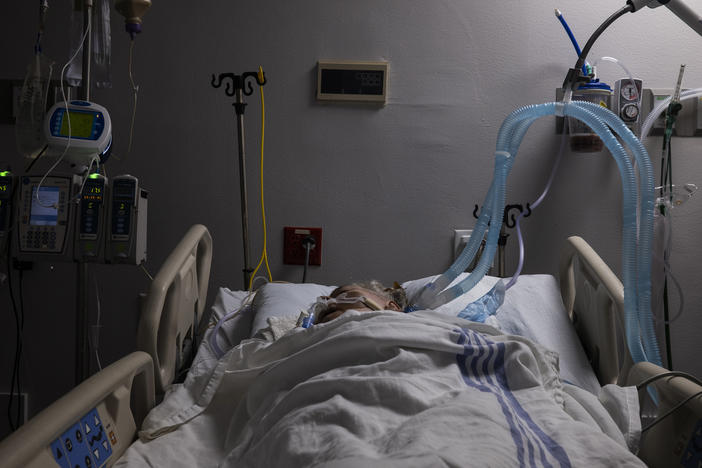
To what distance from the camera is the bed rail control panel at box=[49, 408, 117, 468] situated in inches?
38.4

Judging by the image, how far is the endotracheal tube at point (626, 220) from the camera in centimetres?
144

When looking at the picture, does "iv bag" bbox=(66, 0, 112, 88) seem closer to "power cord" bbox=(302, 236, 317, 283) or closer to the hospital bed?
the hospital bed

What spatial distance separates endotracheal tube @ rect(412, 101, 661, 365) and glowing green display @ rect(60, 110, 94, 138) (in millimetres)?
1149

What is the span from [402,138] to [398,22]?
1.45 ft

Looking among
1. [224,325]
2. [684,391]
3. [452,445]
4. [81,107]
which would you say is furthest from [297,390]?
[81,107]

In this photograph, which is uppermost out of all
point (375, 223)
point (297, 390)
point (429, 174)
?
point (429, 174)

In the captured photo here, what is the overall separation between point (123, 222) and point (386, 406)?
1.22m

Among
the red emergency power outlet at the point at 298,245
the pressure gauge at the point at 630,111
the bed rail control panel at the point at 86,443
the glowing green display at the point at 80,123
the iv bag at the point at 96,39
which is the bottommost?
the bed rail control panel at the point at 86,443

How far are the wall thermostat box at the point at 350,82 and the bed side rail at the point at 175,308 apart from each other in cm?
79

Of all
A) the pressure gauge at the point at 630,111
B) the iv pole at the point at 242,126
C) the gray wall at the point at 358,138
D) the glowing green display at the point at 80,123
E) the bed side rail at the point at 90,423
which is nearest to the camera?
the bed side rail at the point at 90,423

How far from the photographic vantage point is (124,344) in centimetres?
245

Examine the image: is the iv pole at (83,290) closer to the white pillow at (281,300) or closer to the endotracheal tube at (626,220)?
the white pillow at (281,300)

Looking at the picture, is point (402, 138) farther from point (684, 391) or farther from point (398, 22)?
point (684, 391)

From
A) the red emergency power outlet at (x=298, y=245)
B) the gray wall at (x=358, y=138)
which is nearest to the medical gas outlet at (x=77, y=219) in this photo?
the gray wall at (x=358, y=138)
